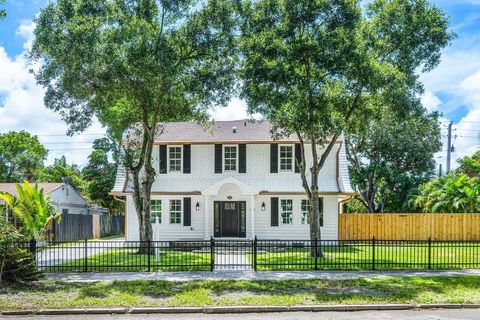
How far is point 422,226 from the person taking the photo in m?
27.2

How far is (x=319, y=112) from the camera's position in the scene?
1647 centimetres

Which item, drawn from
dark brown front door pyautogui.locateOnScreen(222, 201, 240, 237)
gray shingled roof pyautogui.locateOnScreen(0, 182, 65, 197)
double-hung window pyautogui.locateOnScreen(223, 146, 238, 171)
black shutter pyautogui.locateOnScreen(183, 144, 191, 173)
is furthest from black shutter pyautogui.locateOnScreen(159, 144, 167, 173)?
gray shingled roof pyautogui.locateOnScreen(0, 182, 65, 197)

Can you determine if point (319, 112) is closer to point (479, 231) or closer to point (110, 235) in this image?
point (479, 231)

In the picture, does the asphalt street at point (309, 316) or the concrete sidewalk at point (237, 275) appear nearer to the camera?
the asphalt street at point (309, 316)

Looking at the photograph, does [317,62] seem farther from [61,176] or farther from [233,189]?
[61,176]

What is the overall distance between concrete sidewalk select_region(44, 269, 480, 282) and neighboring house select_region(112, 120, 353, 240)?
33.7 feet

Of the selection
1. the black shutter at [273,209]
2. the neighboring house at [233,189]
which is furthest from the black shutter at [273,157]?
the black shutter at [273,209]

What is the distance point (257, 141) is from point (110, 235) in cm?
1669

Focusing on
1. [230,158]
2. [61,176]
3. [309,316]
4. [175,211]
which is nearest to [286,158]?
[230,158]

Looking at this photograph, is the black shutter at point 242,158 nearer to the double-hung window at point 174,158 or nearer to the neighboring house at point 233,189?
the neighboring house at point 233,189

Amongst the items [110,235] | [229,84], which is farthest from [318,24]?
[110,235]

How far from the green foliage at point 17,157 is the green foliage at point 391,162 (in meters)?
34.1

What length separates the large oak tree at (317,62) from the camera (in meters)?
16.5

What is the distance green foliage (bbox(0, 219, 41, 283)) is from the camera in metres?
11.9
